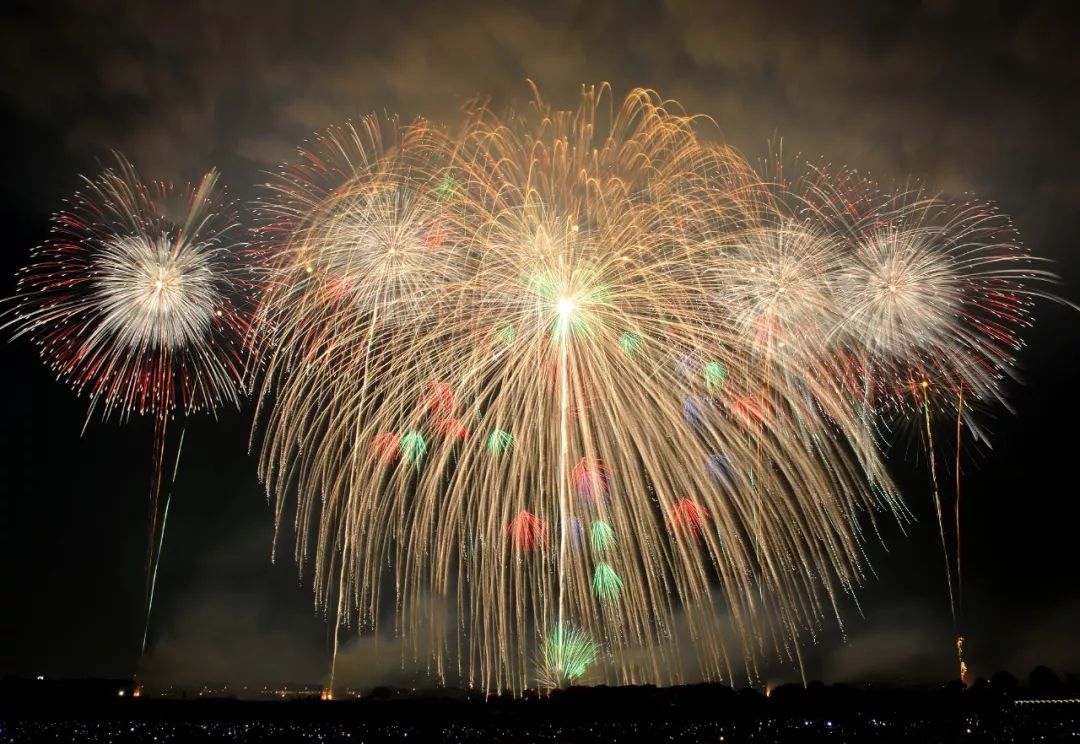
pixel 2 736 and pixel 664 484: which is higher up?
pixel 664 484

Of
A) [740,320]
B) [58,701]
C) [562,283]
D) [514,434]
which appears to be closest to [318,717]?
[58,701]

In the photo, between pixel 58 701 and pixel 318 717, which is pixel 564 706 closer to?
pixel 318 717

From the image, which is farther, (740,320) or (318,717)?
(318,717)

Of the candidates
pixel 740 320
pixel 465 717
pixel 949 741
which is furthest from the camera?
pixel 465 717

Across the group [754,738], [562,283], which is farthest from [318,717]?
[562,283]

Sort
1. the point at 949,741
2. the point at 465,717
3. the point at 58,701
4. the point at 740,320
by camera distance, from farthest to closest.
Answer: the point at 58,701
the point at 465,717
the point at 949,741
the point at 740,320

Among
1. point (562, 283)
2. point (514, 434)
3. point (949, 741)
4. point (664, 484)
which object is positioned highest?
point (562, 283)
